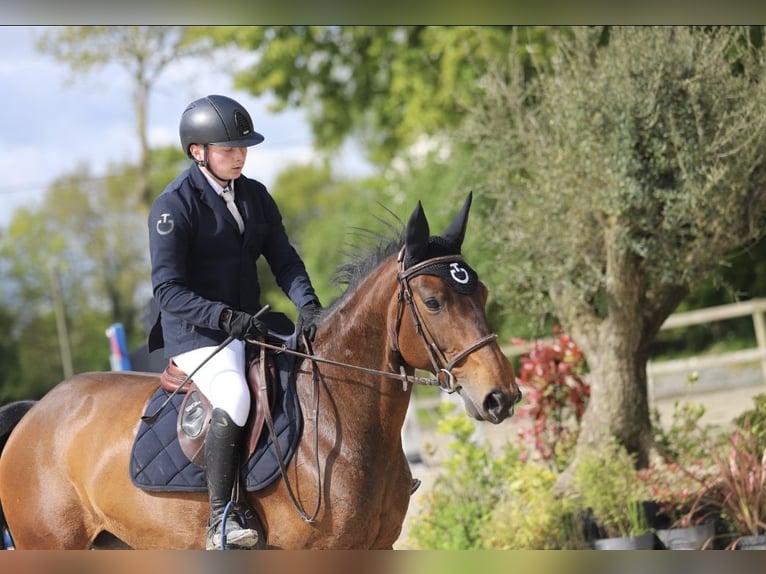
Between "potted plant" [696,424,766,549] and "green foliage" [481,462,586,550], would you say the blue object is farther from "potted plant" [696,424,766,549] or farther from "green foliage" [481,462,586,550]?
"potted plant" [696,424,766,549]

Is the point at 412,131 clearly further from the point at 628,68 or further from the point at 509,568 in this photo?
the point at 509,568

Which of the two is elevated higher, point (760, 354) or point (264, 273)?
point (264, 273)

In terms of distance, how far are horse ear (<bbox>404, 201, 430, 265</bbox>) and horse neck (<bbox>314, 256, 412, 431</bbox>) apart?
0.18 metres

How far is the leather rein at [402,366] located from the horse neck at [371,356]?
0.14 feet

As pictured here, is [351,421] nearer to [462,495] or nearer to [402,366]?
[402,366]

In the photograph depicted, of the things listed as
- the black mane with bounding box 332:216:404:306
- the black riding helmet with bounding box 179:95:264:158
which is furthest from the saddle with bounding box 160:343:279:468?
the black riding helmet with bounding box 179:95:264:158

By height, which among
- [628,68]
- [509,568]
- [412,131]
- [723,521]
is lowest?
[723,521]

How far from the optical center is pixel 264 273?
88.3 ft

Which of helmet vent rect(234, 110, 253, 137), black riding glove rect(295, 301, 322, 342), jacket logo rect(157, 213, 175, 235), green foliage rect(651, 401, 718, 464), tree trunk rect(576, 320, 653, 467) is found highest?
helmet vent rect(234, 110, 253, 137)

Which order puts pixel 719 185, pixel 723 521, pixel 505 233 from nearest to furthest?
pixel 723 521
pixel 719 185
pixel 505 233

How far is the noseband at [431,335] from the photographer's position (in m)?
4.39

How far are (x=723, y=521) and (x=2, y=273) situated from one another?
29.9m

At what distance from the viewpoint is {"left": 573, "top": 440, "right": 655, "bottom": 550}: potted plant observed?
7211 millimetres

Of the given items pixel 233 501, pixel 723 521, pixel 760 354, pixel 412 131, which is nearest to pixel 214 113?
pixel 233 501
